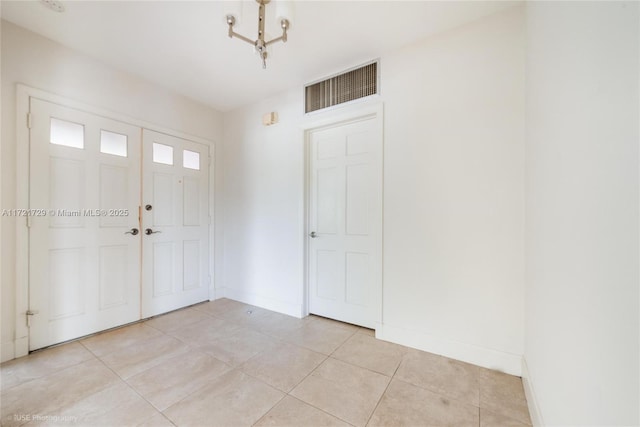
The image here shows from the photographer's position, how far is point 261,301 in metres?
3.33

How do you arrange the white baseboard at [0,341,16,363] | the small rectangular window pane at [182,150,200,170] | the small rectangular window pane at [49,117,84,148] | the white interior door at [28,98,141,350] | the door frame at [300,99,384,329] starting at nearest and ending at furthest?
the white baseboard at [0,341,16,363] < the white interior door at [28,98,141,350] < the small rectangular window pane at [49,117,84,148] < the door frame at [300,99,384,329] < the small rectangular window pane at [182,150,200,170]

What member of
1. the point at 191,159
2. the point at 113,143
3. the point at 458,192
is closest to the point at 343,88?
the point at 458,192

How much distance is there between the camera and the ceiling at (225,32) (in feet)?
6.26

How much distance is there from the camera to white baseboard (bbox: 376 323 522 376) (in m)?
1.88

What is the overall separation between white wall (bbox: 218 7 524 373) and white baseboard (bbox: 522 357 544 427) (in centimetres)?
12

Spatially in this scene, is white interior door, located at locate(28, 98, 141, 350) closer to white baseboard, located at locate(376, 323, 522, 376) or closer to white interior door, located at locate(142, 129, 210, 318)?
white interior door, located at locate(142, 129, 210, 318)

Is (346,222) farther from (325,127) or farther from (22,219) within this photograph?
(22,219)

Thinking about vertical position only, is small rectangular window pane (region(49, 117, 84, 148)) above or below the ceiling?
below

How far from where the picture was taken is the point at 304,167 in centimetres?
299

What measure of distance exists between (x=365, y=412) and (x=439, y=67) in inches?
108

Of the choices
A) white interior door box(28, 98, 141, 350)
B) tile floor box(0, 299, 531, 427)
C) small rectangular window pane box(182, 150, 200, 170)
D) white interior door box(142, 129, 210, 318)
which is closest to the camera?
tile floor box(0, 299, 531, 427)

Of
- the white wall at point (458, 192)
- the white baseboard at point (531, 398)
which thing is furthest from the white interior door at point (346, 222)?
the white baseboard at point (531, 398)

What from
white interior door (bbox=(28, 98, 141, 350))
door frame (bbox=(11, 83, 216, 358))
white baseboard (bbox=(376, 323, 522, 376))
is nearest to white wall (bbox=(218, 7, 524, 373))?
white baseboard (bbox=(376, 323, 522, 376))

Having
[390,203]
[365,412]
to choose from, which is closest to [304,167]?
[390,203]
